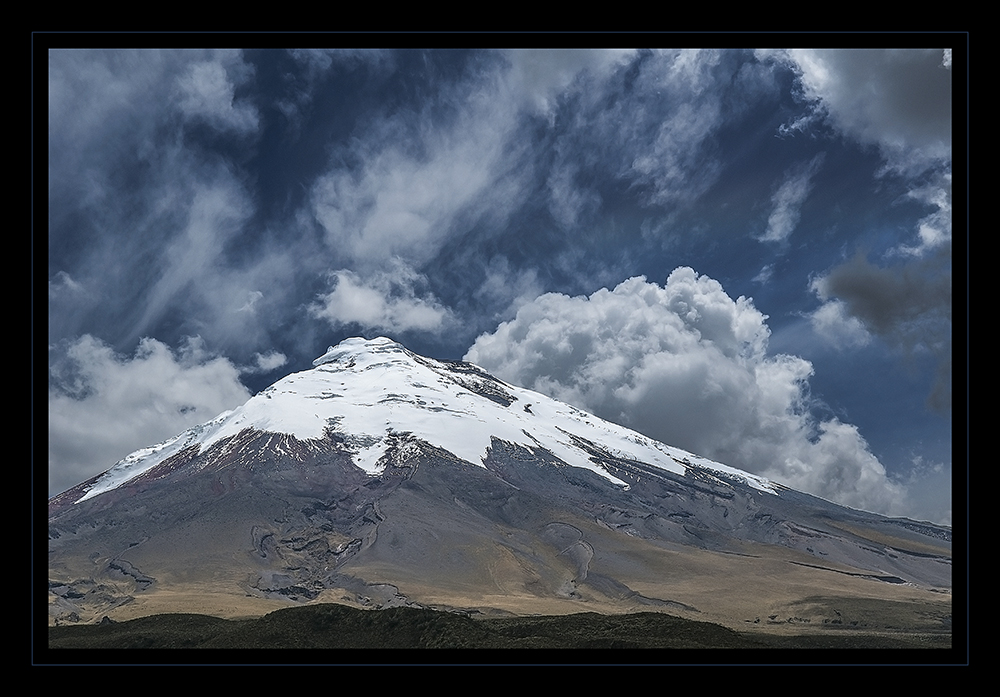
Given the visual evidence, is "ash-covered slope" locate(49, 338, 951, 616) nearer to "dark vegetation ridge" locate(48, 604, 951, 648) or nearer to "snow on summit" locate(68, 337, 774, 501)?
"snow on summit" locate(68, 337, 774, 501)

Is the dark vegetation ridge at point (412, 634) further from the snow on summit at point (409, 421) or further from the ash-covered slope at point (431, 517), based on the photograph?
the snow on summit at point (409, 421)

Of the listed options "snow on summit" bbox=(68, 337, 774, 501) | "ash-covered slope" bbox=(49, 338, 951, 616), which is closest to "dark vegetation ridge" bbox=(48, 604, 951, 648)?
"ash-covered slope" bbox=(49, 338, 951, 616)

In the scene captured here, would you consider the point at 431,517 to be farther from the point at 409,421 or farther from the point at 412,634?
the point at 412,634

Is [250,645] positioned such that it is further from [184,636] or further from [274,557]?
[274,557]

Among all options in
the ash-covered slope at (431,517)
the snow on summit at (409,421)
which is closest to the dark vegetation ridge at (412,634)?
the ash-covered slope at (431,517)

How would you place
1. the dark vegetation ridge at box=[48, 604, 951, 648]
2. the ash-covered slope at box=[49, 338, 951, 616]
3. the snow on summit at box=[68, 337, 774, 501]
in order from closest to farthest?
the dark vegetation ridge at box=[48, 604, 951, 648] < the ash-covered slope at box=[49, 338, 951, 616] < the snow on summit at box=[68, 337, 774, 501]

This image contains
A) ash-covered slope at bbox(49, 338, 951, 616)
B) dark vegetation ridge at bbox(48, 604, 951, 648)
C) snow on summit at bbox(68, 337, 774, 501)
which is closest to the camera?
dark vegetation ridge at bbox(48, 604, 951, 648)
